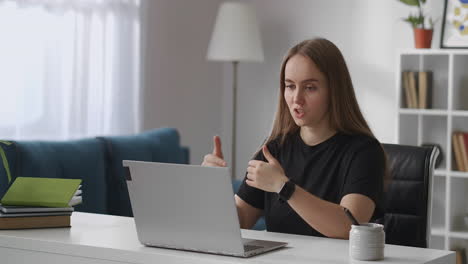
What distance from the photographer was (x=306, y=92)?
2328mm

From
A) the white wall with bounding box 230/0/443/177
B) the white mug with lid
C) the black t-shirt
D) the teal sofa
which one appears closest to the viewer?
the white mug with lid

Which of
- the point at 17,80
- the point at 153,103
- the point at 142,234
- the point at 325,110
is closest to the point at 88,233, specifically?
the point at 142,234

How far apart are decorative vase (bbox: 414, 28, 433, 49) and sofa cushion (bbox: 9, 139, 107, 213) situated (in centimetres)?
197

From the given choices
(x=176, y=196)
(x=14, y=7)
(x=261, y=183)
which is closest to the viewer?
(x=176, y=196)

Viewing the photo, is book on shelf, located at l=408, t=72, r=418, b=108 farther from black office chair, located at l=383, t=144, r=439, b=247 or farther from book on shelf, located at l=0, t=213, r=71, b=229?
book on shelf, located at l=0, t=213, r=71, b=229

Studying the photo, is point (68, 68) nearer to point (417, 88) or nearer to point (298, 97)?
point (417, 88)

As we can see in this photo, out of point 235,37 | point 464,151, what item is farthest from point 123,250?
point 235,37

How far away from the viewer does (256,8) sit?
5.66 metres

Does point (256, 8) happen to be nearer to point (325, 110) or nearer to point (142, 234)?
point (325, 110)

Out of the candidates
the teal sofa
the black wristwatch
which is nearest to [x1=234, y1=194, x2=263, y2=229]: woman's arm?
the black wristwatch

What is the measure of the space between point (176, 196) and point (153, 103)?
3.43 meters

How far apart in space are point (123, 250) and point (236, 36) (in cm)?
341

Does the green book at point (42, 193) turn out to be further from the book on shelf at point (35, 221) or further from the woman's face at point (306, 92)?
the woman's face at point (306, 92)

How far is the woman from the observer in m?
2.25
